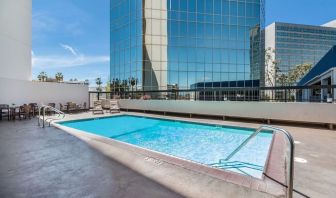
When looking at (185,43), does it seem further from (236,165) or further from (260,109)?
(236,165)

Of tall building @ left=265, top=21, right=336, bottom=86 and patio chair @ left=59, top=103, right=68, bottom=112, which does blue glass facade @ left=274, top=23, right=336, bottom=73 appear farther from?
patio chair @ left=59, top=103, right=68, bottom=112

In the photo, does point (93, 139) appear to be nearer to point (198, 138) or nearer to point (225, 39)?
point (198, 138)

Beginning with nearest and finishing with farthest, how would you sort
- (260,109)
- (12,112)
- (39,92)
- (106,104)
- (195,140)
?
(195,140)
(260,109)
(12,112)
(39,92)
(106,104)

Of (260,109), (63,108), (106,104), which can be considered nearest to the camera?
(260,109)

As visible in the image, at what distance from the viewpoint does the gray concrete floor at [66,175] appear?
255cm

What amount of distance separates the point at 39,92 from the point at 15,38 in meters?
3.55

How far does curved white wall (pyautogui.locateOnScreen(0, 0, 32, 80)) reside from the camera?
463 inches

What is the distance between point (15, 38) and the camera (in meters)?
12.9

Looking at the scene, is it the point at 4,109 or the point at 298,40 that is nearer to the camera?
the point at 4,109

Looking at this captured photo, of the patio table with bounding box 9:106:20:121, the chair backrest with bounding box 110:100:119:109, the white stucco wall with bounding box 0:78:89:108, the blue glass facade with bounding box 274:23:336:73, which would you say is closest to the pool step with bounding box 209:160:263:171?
the chair backrest with bounding box 110:100:119:109

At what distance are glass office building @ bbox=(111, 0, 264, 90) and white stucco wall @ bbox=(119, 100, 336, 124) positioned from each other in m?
9.49

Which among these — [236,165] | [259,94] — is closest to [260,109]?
[259,94]

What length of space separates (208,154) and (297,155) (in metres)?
2.01

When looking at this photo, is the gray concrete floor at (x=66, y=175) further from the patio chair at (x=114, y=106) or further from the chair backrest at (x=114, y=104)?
the chair backrest at (x=114, y=104)
